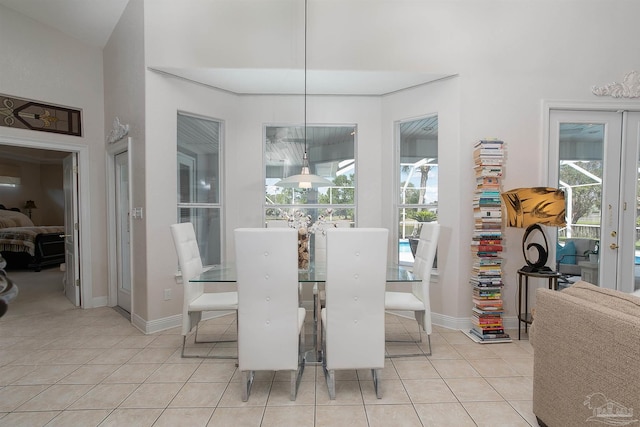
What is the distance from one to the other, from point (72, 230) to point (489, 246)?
4.92 m

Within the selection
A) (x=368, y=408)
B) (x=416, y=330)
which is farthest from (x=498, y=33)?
(x=368, y=408)

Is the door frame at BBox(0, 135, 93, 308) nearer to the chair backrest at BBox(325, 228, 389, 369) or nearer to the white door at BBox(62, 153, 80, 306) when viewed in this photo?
the white door at BBox(62, 153, 80, 306)

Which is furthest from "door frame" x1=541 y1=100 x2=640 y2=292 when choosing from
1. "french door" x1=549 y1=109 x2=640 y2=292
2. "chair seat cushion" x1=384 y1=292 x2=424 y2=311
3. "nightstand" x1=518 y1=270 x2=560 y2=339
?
"chair seat cushion" x1=384 y1=292 x2=424 y2=311

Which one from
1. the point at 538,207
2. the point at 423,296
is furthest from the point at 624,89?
the point at 423,296

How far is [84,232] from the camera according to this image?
383 centimetres

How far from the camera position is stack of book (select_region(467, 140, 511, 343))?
9.48 ft

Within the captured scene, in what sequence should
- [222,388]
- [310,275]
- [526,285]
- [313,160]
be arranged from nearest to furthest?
[222,388], [310,275], [526,285], [313,160]

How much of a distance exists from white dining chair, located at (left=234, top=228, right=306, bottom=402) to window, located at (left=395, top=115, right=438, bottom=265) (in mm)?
2249

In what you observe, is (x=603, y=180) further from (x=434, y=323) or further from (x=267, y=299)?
(x=267, y=299)

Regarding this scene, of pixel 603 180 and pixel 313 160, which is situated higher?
pixel 313 160

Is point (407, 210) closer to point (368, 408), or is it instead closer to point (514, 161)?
point (514, 161)

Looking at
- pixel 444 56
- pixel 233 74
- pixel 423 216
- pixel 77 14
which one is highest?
pixel 77 14

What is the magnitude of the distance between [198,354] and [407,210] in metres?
2.73

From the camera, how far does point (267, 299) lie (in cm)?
189
